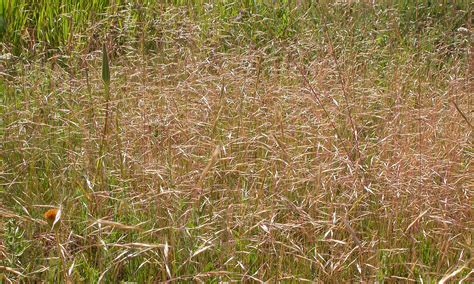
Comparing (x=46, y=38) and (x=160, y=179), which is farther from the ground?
(x=160, y=179)

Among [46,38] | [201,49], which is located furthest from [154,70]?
[46,38]

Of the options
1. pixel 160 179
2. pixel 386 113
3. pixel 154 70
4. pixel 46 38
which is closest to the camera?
pixel 160 179

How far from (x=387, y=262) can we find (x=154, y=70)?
170 cm

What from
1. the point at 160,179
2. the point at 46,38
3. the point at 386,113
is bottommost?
the point at 46,38

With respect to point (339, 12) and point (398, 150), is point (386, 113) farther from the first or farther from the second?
point (339, 12)

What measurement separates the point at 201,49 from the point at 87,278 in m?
1.74

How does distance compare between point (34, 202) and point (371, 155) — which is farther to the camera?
point (371, 155)

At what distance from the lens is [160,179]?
2.57 m

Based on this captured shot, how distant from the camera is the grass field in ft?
7.49

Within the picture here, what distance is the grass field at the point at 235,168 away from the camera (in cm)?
228

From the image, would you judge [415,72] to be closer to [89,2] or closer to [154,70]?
[154,70]

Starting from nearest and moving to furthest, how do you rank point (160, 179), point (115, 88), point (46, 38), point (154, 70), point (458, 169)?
point (160, 179) < point (458, 169) < point (115, 88) < point (154, 70) < point (46, 38)

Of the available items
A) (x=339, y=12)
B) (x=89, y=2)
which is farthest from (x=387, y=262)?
(x=89, y=2)

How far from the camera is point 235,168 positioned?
268cm
